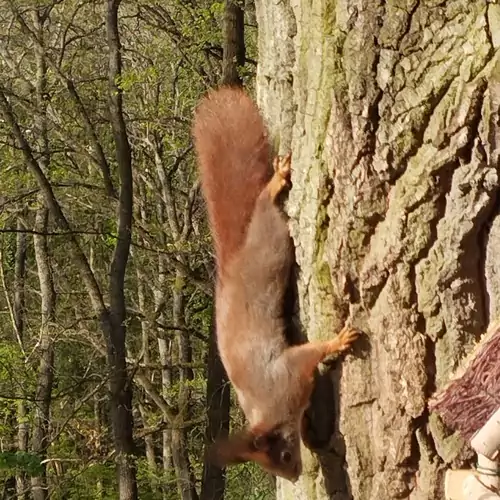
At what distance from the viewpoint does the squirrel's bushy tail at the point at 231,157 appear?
1.90 metres

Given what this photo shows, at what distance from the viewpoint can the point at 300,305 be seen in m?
1.79

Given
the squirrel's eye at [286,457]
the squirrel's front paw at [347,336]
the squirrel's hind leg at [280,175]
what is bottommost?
the squirrel's eye at [286,457]

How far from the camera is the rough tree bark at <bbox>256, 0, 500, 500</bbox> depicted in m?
1.42

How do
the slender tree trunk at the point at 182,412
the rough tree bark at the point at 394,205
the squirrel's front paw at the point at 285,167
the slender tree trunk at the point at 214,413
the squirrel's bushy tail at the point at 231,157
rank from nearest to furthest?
the rough tree bark at the point at 394,205 → the squirrel's front paw at the point at 285,167 → the squirrel's bushy tail at the point at 231,157 → the slender tree trunk at the point at 214,413 → the slender tree trunk at the point at 182,412

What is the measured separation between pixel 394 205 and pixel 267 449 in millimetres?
1060

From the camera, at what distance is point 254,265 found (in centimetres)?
201

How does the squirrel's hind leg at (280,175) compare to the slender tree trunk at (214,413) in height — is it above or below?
above

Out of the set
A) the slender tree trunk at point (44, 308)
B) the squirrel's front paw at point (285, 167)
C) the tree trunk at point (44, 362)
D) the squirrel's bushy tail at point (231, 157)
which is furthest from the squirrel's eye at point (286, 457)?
the tree trunk at point (44, 362)

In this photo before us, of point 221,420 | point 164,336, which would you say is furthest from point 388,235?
point 164,336

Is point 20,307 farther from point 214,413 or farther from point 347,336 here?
point 347,336

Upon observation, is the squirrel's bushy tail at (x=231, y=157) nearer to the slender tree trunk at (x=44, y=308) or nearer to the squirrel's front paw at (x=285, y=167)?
the squirrel's front paw at (x=285, y=167)

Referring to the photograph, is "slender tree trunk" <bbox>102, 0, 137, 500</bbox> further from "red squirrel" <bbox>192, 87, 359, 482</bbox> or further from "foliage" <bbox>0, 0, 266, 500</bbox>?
"red squirrel" <bbox>192, 87, 359, 482</bbox>

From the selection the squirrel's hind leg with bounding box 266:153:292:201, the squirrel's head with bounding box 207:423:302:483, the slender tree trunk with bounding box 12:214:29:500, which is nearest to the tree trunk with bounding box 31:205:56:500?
the slender tree trunk with bounding box 12:214:29:500

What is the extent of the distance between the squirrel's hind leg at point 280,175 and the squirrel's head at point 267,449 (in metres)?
0.62
